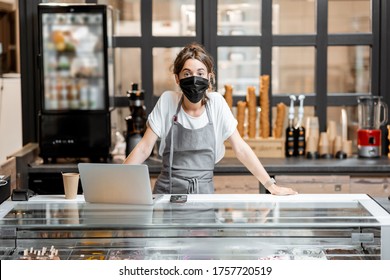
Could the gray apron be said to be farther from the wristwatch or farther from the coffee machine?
the coffee machine

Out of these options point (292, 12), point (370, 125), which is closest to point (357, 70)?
point (370, 125)

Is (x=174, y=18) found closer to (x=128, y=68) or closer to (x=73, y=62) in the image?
(x=128, y=68)

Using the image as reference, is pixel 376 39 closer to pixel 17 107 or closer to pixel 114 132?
pixel 114 132

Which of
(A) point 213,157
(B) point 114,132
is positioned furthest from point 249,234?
(B) point 114,132

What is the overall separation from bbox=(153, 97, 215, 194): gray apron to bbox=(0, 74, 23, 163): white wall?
4.84 m

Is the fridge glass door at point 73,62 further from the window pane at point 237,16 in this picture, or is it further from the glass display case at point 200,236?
the glass display case at point 200,236

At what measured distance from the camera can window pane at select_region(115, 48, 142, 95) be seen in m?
5.48

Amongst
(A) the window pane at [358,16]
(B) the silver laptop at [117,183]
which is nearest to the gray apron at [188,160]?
(B) the silver laptop at [117,183]

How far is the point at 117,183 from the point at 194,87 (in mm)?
777

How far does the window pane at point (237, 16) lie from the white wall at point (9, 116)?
144 inches

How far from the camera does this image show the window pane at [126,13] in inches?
215

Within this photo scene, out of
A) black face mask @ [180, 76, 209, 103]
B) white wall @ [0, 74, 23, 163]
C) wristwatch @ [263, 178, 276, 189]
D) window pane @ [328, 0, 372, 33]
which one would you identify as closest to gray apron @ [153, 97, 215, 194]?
black face mask @ [180, 76, 209, 103]

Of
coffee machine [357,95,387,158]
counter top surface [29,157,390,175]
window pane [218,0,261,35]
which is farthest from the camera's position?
window pane [218,0,261,35]

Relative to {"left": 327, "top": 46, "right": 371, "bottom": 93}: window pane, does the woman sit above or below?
below
